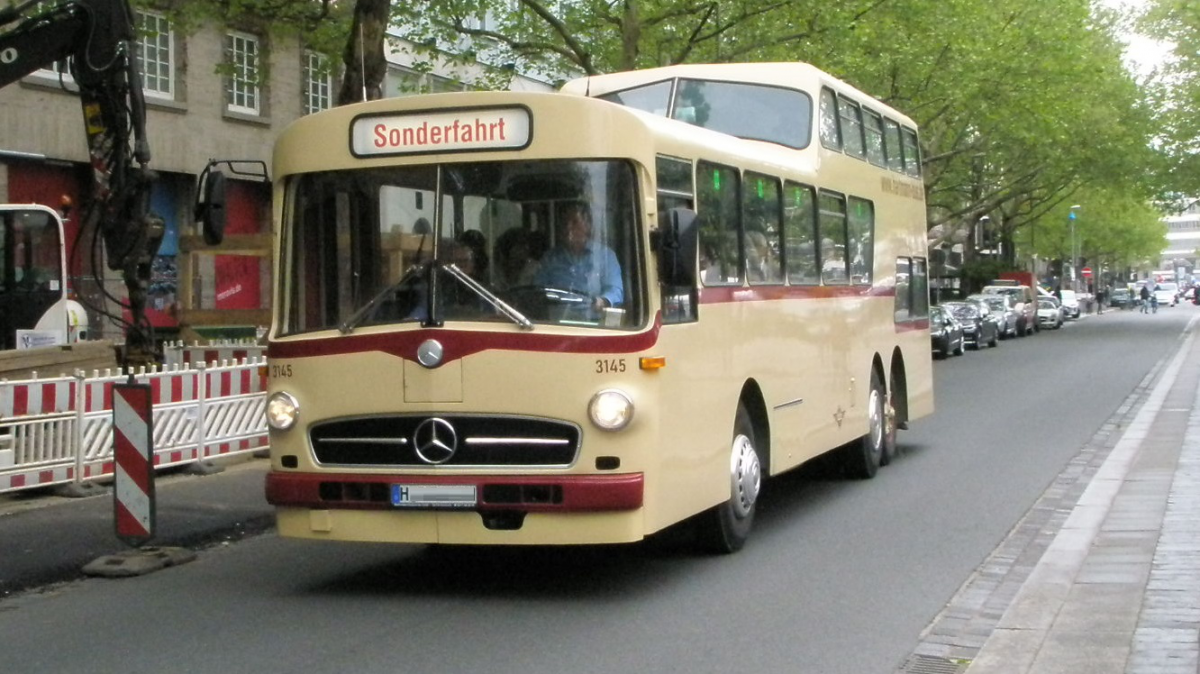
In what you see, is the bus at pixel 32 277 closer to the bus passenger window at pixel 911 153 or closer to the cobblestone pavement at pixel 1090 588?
the bus passenger window at pixel 911 153

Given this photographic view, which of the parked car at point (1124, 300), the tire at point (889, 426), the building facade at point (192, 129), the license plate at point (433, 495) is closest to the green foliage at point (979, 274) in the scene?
the building facade at point (192, 129)

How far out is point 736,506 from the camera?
36.2 ft

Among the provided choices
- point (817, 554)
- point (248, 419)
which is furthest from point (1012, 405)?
point (817, 554)

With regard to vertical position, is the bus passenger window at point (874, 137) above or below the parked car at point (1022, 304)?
above

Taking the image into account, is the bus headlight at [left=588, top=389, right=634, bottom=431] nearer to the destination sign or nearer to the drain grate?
the destination sign

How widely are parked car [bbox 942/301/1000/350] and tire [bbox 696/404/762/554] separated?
3662 centimetres

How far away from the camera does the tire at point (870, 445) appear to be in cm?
1541

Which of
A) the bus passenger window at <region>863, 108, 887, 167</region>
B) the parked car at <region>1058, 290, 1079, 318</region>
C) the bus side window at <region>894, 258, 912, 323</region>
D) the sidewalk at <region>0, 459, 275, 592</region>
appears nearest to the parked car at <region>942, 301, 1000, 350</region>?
the bus side window at <region>894, 258, 912, 323</region>

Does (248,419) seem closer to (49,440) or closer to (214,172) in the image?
(49,440)

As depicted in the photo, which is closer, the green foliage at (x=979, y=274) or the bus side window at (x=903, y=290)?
the bus side window at (x=903, y=290)

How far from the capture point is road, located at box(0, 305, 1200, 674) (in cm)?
795

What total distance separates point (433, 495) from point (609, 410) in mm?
1069

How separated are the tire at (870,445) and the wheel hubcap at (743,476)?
4.22m

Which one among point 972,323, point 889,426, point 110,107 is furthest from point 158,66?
point 972,323
